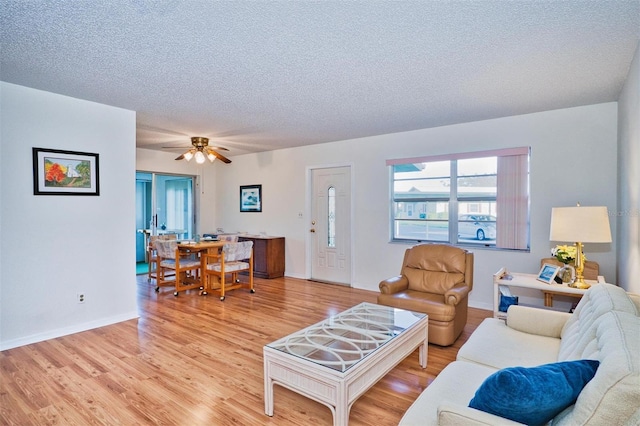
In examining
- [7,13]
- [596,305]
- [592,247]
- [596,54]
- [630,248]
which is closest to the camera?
[596,305]

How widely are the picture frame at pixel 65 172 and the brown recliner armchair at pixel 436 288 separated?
3430 millimetres

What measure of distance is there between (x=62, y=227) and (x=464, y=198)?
194 inches

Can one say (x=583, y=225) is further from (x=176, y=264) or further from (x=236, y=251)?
(x=176, y=264)

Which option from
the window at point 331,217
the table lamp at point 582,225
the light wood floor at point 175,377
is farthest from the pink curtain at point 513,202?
the window at point 331,217

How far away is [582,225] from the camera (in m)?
2.82

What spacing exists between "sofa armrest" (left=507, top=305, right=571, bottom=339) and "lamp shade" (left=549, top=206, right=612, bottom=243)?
2.49ft

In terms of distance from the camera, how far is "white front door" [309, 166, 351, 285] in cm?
600

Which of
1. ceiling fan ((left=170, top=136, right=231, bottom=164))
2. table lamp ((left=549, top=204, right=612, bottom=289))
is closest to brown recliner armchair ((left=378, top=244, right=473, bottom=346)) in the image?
table lamp ((left=549, top=204, right=612, bottom=289))

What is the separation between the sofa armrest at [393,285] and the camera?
11.7 feet

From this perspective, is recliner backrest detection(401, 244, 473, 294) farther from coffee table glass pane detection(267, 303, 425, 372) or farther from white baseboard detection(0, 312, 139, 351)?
white baseboard detection(0, 312, 139, 351)

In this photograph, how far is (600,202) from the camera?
3.86 m

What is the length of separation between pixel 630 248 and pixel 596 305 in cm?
156

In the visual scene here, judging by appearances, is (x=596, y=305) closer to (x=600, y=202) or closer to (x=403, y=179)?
(x=600, y=202)

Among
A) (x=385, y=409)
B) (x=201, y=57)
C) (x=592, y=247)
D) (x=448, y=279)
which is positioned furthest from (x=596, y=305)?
(x=201, y=57)
